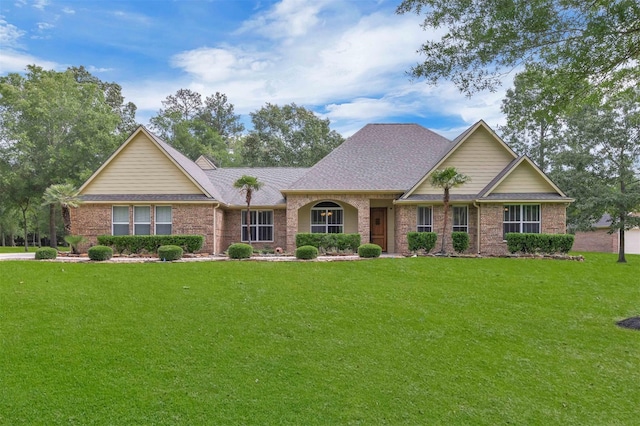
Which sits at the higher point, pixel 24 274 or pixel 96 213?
pixel 96 213

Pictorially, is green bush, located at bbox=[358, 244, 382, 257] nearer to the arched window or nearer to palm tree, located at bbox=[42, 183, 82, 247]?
the arched window

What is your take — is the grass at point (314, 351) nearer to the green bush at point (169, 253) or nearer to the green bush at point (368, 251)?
the green bush at point (169, 253)

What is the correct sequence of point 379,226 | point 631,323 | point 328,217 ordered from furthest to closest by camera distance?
point 379,226 < point 328,217 < point 631,323

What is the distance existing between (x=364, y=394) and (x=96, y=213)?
17374 millimetres

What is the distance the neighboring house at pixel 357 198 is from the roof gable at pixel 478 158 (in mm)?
46

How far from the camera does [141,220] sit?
1823 centimetres

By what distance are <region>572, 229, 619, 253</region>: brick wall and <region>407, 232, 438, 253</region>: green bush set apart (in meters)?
21.1

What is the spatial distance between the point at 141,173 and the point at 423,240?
13323mm

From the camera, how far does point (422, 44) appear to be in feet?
25.5

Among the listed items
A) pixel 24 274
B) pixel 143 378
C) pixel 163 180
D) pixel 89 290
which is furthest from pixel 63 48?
pixel 143 378

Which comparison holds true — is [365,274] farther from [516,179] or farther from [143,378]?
[516,179]

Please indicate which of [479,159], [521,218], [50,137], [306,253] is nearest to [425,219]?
[479,159]

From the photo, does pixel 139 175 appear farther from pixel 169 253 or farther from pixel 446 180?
pixel 446 180

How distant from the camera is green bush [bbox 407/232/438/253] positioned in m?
16.6
